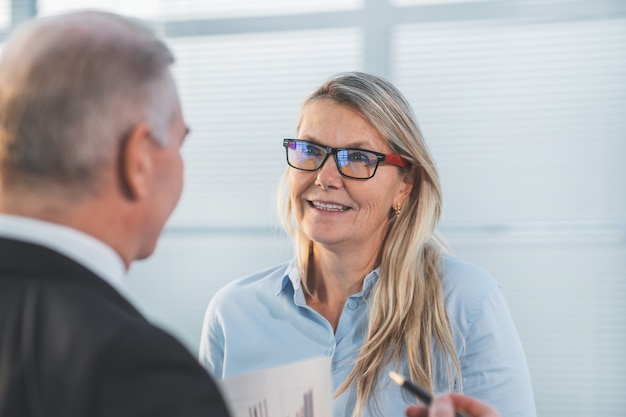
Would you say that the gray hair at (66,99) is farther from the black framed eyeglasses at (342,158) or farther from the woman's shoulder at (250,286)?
the woman's shoulder at (250,286)

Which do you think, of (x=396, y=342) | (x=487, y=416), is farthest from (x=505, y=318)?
(x=487, y=416)

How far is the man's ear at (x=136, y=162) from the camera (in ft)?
3.10

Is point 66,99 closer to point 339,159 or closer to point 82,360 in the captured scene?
point 82,360

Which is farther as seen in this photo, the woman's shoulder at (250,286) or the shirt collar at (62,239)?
the woman's shoulder at (250,286)

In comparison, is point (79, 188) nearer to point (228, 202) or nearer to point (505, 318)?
point (505, 318)

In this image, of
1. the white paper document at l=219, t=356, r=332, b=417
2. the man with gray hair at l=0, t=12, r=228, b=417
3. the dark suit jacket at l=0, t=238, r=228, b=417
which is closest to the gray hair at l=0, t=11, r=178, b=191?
the man with gray hair at l=0, t=12, r=228, b=417

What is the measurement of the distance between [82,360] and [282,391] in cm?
67

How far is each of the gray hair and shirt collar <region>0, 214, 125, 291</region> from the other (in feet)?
0.16

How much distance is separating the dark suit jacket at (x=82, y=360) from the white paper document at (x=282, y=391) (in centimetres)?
56

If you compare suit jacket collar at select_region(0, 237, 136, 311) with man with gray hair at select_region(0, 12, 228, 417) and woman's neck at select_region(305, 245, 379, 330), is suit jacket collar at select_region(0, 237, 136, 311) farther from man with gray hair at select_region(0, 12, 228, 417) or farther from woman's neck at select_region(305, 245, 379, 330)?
woman's neck at select_region(305, 245, 379, 330)

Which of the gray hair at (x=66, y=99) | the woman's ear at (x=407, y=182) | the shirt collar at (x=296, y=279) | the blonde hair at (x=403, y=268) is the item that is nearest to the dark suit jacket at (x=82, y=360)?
the gray hair at (x=66, y=99)

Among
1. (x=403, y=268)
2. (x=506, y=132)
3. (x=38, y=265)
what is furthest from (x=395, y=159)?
(x=506, y=132)

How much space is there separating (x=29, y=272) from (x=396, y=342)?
1315 millimetres

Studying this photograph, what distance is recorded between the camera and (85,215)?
926 millimetres
